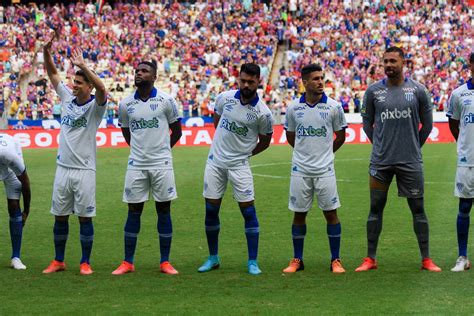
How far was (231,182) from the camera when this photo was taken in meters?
10.8

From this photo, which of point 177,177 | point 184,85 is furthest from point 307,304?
point 184,85

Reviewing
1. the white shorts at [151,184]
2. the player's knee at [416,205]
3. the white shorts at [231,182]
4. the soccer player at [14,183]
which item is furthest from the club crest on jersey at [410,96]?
the soccer player at [14,183]

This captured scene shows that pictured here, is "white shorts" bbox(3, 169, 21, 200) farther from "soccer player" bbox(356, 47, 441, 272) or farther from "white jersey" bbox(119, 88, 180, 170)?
"soccer player" bbox(356, 47, 441, 272)

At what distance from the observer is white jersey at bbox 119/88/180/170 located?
35.1 ft

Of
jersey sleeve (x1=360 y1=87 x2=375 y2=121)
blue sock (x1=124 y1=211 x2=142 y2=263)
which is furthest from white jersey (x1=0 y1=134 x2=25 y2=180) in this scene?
jersey sleeve (x1=360 y1=87 x2=375 y2=121)

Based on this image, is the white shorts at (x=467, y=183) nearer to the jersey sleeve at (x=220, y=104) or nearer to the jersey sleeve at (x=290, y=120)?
the jersey sleeve at (x=290, y=120)

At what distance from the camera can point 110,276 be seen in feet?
34.3

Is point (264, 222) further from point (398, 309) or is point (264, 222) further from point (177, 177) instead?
point (177, 177)

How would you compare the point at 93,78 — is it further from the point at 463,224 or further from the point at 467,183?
the point at 463,224

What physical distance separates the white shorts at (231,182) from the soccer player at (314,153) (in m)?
0.51

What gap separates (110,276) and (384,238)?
14.1 feet

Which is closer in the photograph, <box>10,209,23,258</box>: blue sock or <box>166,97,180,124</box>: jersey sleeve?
<box>166,97,180,124</box>: jersey sleeve

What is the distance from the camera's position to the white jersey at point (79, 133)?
10.7 metres

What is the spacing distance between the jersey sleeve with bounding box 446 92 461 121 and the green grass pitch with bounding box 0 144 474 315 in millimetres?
1678
